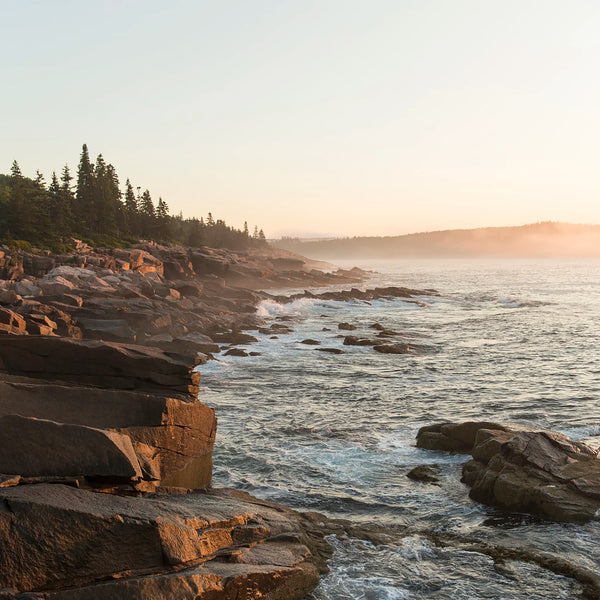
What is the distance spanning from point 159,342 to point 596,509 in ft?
78.9

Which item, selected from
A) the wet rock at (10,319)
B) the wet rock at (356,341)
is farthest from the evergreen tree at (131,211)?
the wet rock at (10,319)

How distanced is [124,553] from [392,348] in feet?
92.7

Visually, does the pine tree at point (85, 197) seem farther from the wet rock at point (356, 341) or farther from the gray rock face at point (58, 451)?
the gray rock face at point (58, 451)

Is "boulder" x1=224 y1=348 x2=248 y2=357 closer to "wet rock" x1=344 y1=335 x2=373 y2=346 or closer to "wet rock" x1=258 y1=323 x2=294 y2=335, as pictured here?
"wet rock" x1=344 y1=335 x2=373 y2=346

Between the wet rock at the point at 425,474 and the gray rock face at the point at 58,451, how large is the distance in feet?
28.0

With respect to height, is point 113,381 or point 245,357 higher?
point 113,381

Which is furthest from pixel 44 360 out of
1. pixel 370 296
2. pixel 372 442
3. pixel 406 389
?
pixel 370 296

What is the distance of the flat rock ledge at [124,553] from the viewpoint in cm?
704

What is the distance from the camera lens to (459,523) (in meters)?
12.4

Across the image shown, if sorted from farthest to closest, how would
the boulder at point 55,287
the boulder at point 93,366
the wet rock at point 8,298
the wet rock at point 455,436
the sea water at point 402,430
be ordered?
the boulder at point 55,287 → the wet rock at point 8,298 → the wet rock at point 455,436 → the boulder at point 93,366 → the sea water at point 402,430

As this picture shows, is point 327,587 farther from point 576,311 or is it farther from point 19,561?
point 576,311

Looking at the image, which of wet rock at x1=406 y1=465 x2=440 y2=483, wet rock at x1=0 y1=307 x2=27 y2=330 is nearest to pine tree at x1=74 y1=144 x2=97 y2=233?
wet rock at x1=0 y1=307 x2=27 y2=330

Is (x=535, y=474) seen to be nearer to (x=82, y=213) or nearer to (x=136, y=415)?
(x=136, y=415)

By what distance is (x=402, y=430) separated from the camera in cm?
1928
